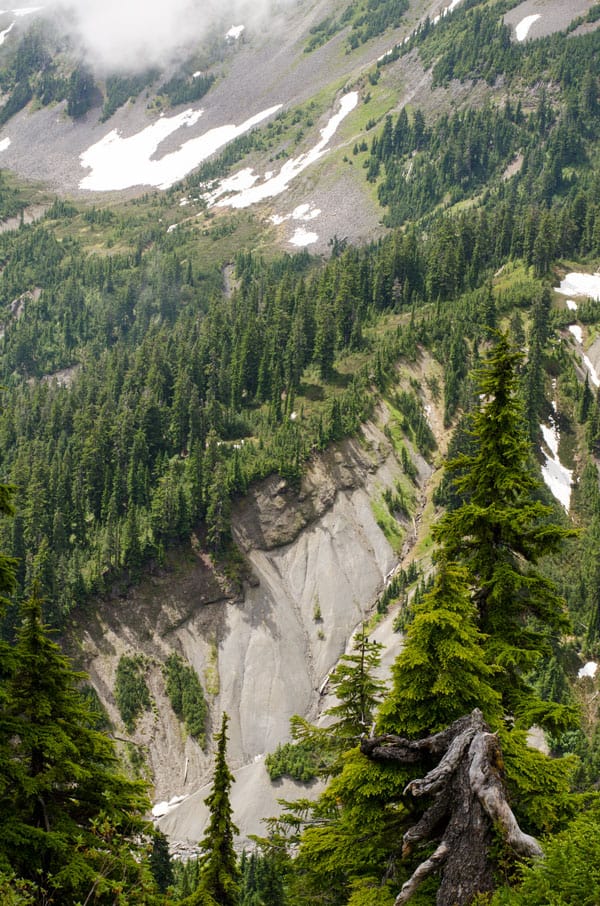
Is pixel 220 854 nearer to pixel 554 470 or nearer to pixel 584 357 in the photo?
pixel 554 470

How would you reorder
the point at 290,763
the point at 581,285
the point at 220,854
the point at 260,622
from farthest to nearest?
1. the point at 581,285
2. the point at 260,622
3. the point at 290,763
4. the point at 220,854

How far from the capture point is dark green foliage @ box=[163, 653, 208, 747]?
121062mm

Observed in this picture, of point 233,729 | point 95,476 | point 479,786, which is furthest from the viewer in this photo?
point 95,476

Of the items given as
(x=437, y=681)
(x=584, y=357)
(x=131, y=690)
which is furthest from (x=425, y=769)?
(x=584, y=357)

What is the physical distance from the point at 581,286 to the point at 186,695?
122 meters

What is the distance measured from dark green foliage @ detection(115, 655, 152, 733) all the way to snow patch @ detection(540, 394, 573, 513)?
7304cm

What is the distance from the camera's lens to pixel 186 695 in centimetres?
12369

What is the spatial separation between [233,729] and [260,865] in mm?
39085

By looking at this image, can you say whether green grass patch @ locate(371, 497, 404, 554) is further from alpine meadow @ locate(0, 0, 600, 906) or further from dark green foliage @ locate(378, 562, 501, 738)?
dark green foliage @ locate(378, 562, 501, 738)

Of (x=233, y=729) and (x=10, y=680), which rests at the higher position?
(x=10, y=680)

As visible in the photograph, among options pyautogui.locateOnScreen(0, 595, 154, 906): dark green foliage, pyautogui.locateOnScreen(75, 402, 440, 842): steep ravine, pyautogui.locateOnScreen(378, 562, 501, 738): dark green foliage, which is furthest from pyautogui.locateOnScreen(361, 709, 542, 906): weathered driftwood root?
pyautogui.locateOnScreen(75, 402, 440, 842): steep ravine

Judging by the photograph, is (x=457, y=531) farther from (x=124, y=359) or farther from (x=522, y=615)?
(x=124, y=359)

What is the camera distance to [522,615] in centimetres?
2272

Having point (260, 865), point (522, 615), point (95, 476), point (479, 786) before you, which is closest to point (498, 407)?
point (522, 615)
